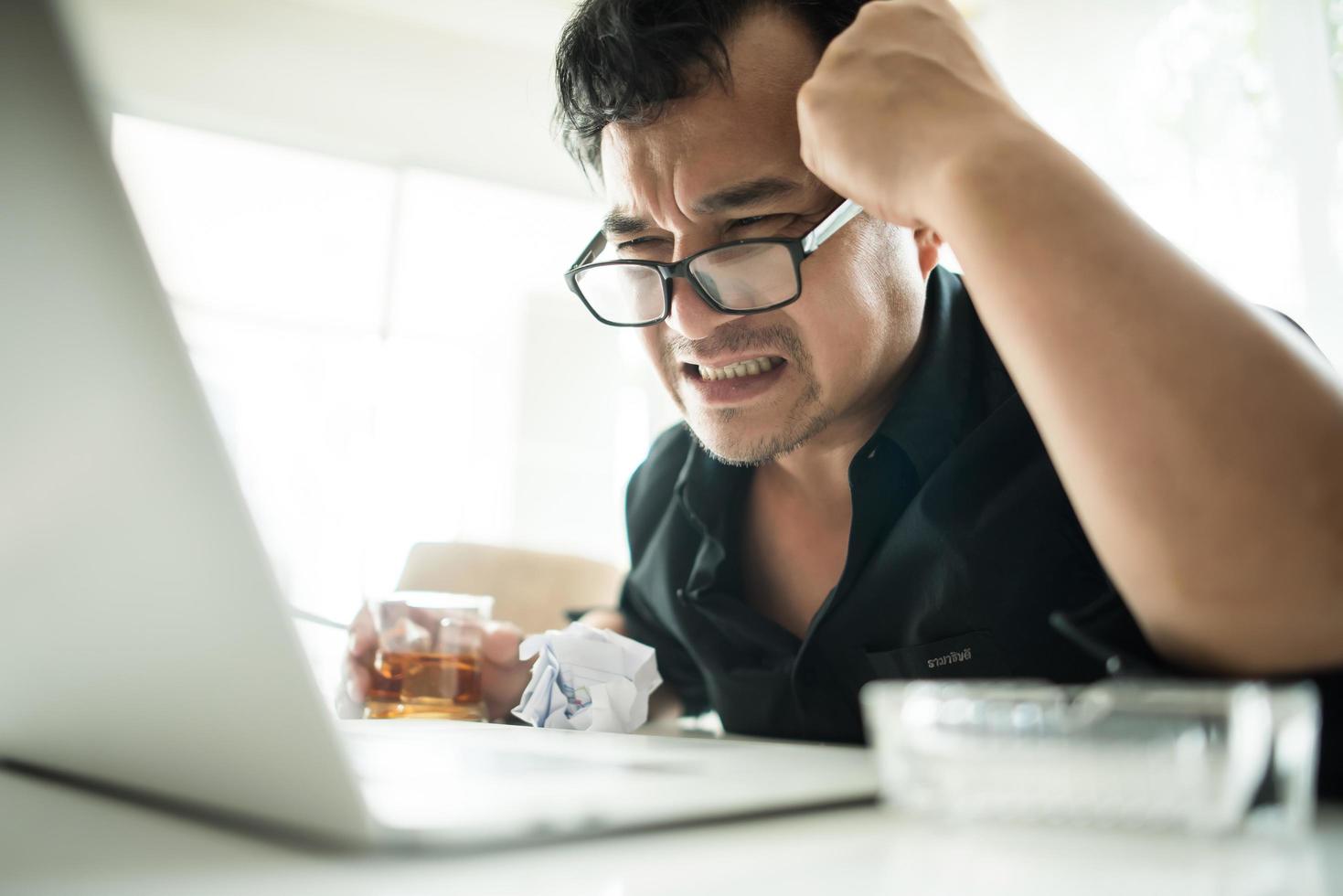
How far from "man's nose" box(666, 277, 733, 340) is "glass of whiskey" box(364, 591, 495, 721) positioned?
1.32 ft

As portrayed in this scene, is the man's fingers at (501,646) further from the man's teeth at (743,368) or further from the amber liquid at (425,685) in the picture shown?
the man's teeth at (743,368)

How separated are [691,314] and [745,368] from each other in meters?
0.10

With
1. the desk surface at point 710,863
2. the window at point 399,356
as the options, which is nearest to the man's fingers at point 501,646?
the desk surface at point 710,863

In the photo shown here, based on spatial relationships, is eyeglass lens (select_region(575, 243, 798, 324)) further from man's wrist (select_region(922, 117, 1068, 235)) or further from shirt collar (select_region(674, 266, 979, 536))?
A: man's wrist (select_region(922, 117, 1068, 235))

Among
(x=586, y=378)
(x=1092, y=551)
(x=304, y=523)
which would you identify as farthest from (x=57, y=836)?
(x=586, y=378)

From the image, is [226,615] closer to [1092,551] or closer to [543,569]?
[1092,551]

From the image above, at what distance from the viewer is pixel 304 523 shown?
4375 millimetres

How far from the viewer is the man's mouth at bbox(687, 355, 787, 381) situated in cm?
111

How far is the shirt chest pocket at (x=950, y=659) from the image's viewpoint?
2.81ft

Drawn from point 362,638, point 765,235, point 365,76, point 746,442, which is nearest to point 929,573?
point 746,442

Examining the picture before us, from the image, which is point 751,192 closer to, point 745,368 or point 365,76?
point 745,368

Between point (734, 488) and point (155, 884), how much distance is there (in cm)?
100

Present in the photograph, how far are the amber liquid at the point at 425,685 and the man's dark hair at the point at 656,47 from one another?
0.63 meters

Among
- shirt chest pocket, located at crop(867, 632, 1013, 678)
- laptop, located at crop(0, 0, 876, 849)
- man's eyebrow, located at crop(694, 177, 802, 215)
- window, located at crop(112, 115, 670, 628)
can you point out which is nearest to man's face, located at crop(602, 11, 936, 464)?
man's eyebrow, located at crop(694, 177, 802, 215)
